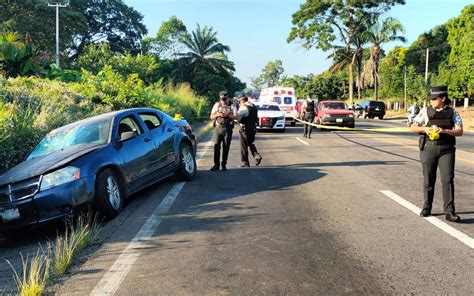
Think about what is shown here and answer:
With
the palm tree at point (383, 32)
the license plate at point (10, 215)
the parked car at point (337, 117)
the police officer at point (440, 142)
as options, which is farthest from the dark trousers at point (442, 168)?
the palm tree at point (383, 32)

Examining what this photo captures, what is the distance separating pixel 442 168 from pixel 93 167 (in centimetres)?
454

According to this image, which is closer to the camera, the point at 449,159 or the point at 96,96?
the point at 449,159

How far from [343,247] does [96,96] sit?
15.1 meters

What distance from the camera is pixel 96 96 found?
1798 cm

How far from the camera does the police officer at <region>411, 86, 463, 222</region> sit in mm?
5742

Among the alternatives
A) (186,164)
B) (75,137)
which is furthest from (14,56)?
(75,137)

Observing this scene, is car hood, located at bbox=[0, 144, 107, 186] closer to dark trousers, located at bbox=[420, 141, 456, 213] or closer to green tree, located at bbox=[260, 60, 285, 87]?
dark trousers, located at bbox=[420, 141, 456, 213]

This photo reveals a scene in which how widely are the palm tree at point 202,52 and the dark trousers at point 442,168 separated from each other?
4960 cm

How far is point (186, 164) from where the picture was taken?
353 inches

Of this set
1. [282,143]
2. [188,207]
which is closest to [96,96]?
[282,143]

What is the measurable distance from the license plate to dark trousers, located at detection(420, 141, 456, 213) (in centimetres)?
513

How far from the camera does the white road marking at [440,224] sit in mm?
4977

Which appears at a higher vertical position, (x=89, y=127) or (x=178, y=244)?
(x=89, y=127)

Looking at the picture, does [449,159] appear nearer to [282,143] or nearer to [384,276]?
[384,276]
